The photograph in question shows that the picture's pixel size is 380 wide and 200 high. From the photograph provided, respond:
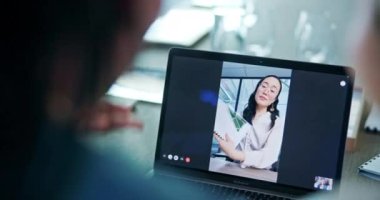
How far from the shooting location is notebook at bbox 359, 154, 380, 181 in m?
0.91

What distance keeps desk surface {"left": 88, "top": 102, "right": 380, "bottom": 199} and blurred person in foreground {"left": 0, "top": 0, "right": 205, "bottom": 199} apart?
0.07ft

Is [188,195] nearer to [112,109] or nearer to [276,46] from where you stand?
[112,109]

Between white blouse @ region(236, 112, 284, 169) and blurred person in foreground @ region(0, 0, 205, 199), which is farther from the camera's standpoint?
white blouse @ region(236, 112, 284, 169)

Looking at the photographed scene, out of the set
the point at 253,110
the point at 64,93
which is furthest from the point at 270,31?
the point at 64,93

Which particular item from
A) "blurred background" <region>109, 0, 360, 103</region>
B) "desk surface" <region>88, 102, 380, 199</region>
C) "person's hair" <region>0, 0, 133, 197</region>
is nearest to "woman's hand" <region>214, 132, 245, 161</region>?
"desk surface" <region>88, 102, 380, 199</region>

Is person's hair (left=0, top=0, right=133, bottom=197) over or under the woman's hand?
over

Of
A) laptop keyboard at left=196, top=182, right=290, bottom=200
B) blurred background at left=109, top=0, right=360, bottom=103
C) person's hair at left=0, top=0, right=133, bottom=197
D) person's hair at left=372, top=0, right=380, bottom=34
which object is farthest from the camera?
blurred background at left=109, top=0, right=360, bottom=103

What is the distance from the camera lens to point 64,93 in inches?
33.7

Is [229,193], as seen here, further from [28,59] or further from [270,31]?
[270,31]

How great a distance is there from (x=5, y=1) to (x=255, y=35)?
2.41ft

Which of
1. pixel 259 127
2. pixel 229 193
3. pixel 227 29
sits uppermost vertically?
pixel 227 29

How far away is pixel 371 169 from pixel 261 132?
0.20 meters

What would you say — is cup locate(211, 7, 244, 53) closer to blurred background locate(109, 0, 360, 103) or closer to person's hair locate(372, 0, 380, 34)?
blurred background locate(109, 0, 360, 103)

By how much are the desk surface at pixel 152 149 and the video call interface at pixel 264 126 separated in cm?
6
